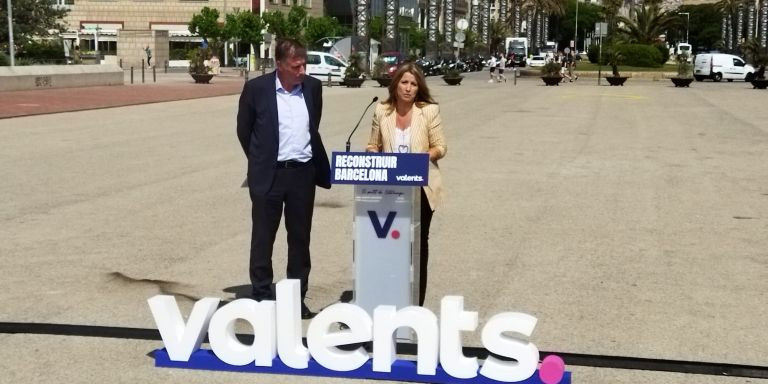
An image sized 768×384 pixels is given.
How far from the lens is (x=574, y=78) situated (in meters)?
63.7

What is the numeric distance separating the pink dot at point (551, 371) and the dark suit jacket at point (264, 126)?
2121mm

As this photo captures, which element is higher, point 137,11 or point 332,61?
point 137,11

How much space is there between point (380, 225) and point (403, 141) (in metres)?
0.63

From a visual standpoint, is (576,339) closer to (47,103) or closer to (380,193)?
(380,193)

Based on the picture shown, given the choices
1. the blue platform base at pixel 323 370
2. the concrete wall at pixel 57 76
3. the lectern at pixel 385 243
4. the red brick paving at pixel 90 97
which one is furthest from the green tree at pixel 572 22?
the blue platform base at pixel 323 370

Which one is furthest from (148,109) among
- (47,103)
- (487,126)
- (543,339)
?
(543,339)

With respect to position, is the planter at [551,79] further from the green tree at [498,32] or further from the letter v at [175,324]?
the green tree at [498,32]

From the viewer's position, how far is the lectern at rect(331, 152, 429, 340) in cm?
616

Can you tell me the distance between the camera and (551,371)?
5512 millimetres

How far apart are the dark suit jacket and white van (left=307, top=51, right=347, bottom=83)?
46361mm

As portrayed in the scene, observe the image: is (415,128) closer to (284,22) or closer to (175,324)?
(175,324)

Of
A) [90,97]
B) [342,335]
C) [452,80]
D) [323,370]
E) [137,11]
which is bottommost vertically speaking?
[452,80]

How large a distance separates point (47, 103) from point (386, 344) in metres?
27.0

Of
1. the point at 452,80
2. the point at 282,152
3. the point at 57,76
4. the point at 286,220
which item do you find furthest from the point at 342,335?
the point at 452,80
